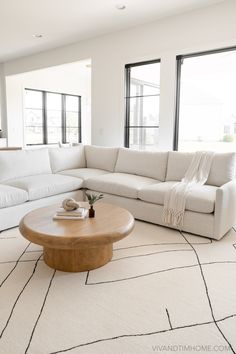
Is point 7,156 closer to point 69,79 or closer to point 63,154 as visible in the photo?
point 63,154

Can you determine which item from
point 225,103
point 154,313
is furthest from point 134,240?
point 225,103

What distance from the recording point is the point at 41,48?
230 inches

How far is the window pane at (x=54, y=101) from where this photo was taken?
8031 mm

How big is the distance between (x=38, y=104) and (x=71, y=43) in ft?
9.01

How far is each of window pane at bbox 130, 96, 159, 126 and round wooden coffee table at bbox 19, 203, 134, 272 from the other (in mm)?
2711

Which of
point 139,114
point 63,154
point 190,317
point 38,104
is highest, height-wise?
point 38,104

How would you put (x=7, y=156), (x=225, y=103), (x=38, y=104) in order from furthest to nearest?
(x=38, y=104), (x=225, y=103), (x=7, y=156)

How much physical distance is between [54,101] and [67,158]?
4316 millimetres

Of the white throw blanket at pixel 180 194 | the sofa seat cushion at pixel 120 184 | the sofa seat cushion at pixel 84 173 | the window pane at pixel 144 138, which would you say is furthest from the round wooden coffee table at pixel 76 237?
the window pane at pixel 144 138

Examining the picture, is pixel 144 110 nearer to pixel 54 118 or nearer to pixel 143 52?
pixel 143 52

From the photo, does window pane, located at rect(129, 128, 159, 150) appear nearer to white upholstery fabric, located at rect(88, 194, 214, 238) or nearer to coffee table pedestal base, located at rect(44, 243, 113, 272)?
white upholstery fabric, located at rect(88, 194, 214, 238)

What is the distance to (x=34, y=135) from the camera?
25.6ft

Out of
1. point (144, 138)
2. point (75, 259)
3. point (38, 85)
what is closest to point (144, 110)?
point (144, 138)

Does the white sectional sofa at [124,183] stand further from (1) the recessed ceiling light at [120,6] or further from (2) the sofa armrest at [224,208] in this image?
(1) the recessed ceiling light at [120,6]
